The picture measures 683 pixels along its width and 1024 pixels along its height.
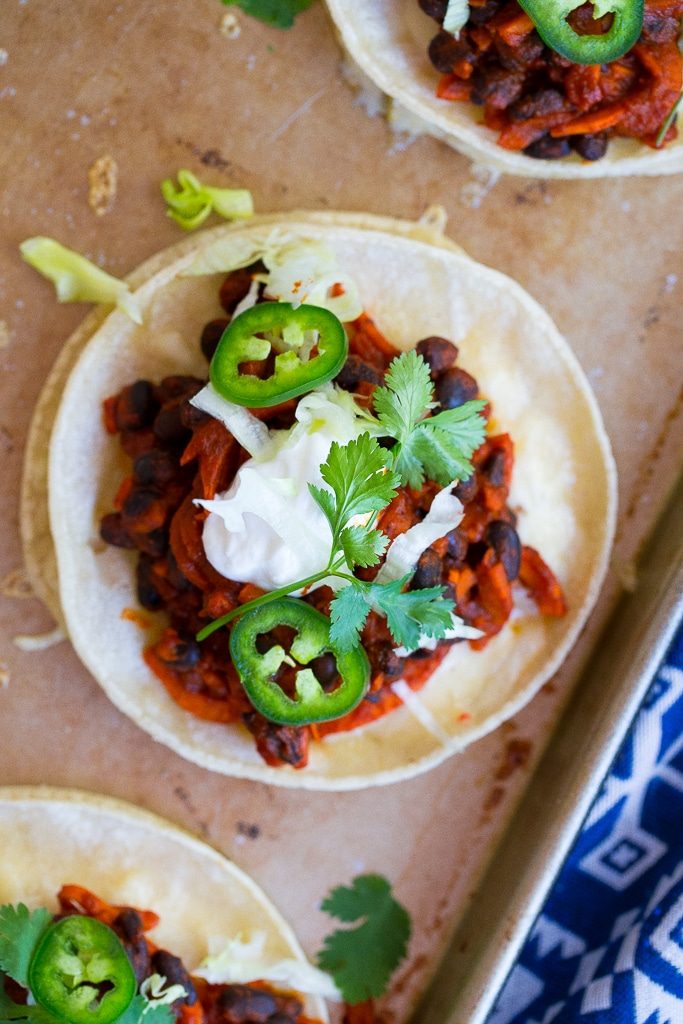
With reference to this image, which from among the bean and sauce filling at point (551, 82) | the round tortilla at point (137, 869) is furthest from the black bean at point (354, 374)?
the round tortilla at point (137, 869)

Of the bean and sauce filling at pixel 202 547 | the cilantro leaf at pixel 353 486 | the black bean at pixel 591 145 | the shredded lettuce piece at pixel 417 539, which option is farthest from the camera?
the black bean at pixel 591 145

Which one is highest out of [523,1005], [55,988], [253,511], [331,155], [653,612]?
[331,155]

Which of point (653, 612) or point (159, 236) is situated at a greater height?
point (159, 236)

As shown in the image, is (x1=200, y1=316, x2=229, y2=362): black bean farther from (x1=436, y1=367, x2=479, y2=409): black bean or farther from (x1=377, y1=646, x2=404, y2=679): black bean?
(x1=377, y1=646, x2=404, y2=679): black bean

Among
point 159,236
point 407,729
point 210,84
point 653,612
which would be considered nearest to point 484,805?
point 407,729

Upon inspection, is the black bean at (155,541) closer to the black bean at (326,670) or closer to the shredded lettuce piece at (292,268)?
the black bean at (326,670)

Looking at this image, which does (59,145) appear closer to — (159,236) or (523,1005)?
(159,236)

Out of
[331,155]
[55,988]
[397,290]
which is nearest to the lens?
[55,988]
